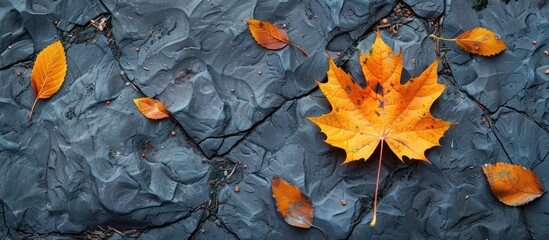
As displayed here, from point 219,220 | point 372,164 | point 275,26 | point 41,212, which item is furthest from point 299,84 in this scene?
point 41,212

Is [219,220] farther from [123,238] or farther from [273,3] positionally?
[273,3]

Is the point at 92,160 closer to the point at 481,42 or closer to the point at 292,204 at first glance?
the point at 292,204

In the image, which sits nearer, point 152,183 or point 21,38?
point 152,183

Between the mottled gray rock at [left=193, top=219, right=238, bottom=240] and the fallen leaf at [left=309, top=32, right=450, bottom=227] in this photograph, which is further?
the mottled gray rock at [left=193, top=219, right=238, bottom=240]

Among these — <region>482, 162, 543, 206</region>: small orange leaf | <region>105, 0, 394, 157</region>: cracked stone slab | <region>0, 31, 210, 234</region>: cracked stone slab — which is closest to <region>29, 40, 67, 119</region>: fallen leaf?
<region>0, 31, 210, 234</region>: cracked stone slab

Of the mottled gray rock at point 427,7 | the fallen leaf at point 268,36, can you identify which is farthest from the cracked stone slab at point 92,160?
the mottled gray rock at point 427,7

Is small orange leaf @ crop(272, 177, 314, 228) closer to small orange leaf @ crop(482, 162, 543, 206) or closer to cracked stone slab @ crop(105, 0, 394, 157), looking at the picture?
cracked stone slab @ crop(105, 0, 394, 157)
